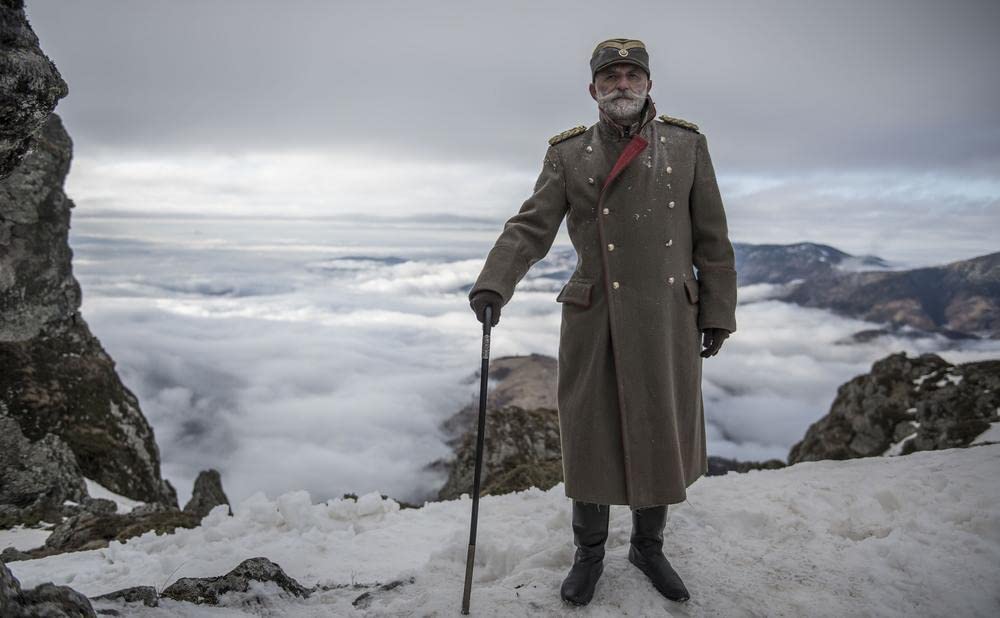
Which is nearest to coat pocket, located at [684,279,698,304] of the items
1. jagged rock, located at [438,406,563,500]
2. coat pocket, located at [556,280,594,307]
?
coat pocket, located at [556,280,594,307]

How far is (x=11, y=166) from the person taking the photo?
354cm

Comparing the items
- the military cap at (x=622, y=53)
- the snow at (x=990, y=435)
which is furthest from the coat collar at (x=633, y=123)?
the snow at (x=990, y=435)

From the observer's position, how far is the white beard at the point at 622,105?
416cm

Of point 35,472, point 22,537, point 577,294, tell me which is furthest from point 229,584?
point 35,472

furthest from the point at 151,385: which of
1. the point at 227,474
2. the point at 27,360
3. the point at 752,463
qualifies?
the point at 752,463

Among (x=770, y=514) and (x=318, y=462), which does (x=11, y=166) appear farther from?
(x=318, y=462)

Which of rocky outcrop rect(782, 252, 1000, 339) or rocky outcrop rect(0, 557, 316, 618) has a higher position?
rocky outcrop rect(782, 252, 1000, 339)

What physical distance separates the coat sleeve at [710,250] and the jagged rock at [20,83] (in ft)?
12.8

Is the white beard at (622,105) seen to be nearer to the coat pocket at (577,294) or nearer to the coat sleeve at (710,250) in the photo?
the coat sleeve at (710,250)

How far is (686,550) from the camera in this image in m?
4.95

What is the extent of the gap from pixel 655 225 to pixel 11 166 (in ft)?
12.6

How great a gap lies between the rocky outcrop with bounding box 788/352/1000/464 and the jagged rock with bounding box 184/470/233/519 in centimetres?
1610

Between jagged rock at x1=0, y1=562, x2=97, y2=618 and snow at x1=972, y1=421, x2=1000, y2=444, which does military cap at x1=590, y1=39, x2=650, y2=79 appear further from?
snow at x1=972, y1=421, x2=1000, y2=444

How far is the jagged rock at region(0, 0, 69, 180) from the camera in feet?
10.3
